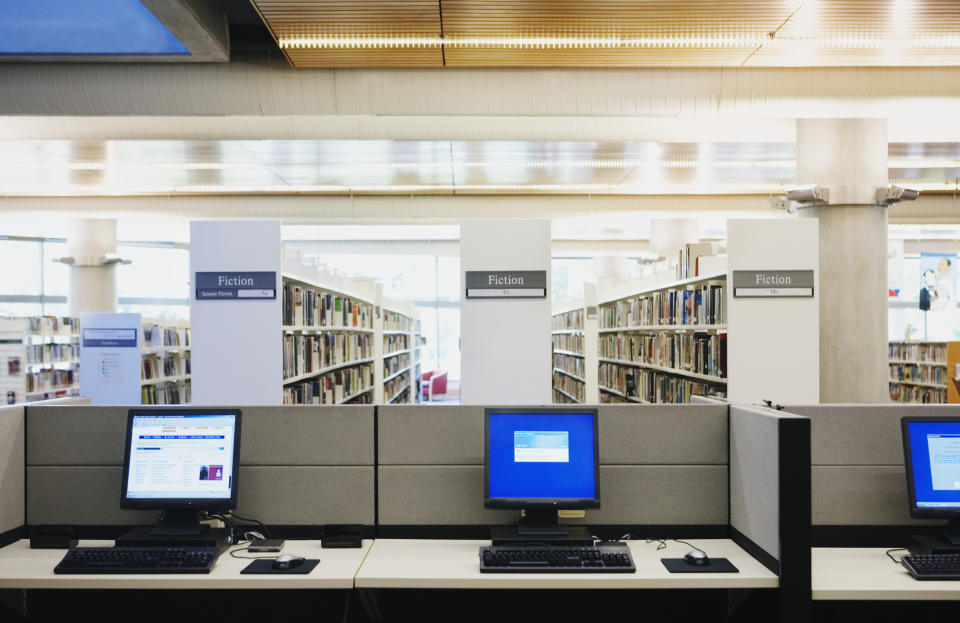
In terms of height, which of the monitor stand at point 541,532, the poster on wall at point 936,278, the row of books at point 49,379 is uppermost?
the poster on wall at point 936,278

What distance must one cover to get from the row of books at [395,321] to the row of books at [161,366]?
258 cm

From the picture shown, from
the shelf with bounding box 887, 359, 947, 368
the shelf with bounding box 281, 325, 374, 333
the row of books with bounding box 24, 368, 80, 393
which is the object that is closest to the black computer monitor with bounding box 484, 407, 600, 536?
the shelf with bounding box 281, 325, 374, 333

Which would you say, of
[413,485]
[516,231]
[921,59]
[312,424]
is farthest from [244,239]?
[921,59]

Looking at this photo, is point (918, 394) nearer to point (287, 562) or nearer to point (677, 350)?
point (677, 350)

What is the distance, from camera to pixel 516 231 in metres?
4.50

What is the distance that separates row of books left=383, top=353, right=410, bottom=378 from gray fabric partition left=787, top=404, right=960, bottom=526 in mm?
7552

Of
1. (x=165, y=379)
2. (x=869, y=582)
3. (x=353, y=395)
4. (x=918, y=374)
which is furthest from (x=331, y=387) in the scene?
(x=918, y=374)

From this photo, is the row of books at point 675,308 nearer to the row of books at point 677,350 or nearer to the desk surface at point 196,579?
the row of books at point 677,350

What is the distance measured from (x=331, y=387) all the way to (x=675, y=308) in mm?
3164

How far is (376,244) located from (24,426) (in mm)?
13185

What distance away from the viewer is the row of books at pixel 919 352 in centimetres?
1069

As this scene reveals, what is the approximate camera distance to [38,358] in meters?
8.54

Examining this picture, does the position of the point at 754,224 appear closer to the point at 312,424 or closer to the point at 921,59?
the point at 921,59

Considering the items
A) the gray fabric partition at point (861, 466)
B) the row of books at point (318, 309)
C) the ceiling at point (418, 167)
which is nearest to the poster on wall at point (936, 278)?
the ceiling at point (418, 167)
